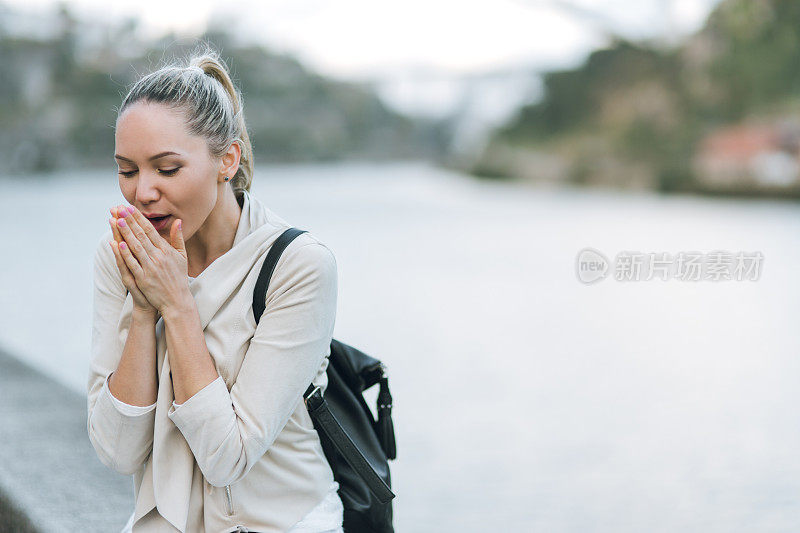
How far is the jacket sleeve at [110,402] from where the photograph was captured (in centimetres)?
137

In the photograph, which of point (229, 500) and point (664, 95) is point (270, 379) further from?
point (664, 95)

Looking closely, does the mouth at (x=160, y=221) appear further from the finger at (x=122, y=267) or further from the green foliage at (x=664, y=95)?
the green foliage at (x=664, y=95)

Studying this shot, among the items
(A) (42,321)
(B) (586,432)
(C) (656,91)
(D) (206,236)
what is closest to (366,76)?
(C) (656,91)

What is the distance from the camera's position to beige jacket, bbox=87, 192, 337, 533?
4.33 feet

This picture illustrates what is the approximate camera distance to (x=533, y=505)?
3.04 meters

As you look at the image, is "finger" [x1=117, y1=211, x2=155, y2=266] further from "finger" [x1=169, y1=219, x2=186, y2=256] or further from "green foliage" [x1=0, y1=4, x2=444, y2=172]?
"green foliage" [x1=0, y1=4, x2=444, y2=172]

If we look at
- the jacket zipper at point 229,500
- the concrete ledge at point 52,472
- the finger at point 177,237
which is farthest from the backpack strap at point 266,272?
the concrete ledge at point 52,472

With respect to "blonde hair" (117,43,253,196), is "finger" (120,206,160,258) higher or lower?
lower

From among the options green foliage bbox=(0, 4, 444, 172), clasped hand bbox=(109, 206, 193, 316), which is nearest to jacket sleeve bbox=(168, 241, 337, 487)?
clasped hand bbox=(109, 206, 193, 316)

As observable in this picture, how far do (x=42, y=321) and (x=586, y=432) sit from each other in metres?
3.64

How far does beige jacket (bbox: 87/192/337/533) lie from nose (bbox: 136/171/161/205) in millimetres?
136

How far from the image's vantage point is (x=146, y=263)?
1.31 meters

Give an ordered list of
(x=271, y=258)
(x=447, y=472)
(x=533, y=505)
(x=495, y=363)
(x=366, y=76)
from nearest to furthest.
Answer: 1. (x=271, y=258)
2. (x=533, y=505)
3. (x=447, y=472)
4. (x=495, y=363)
5. (x=366, y=76)

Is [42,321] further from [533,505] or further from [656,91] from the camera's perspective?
[656,91]
